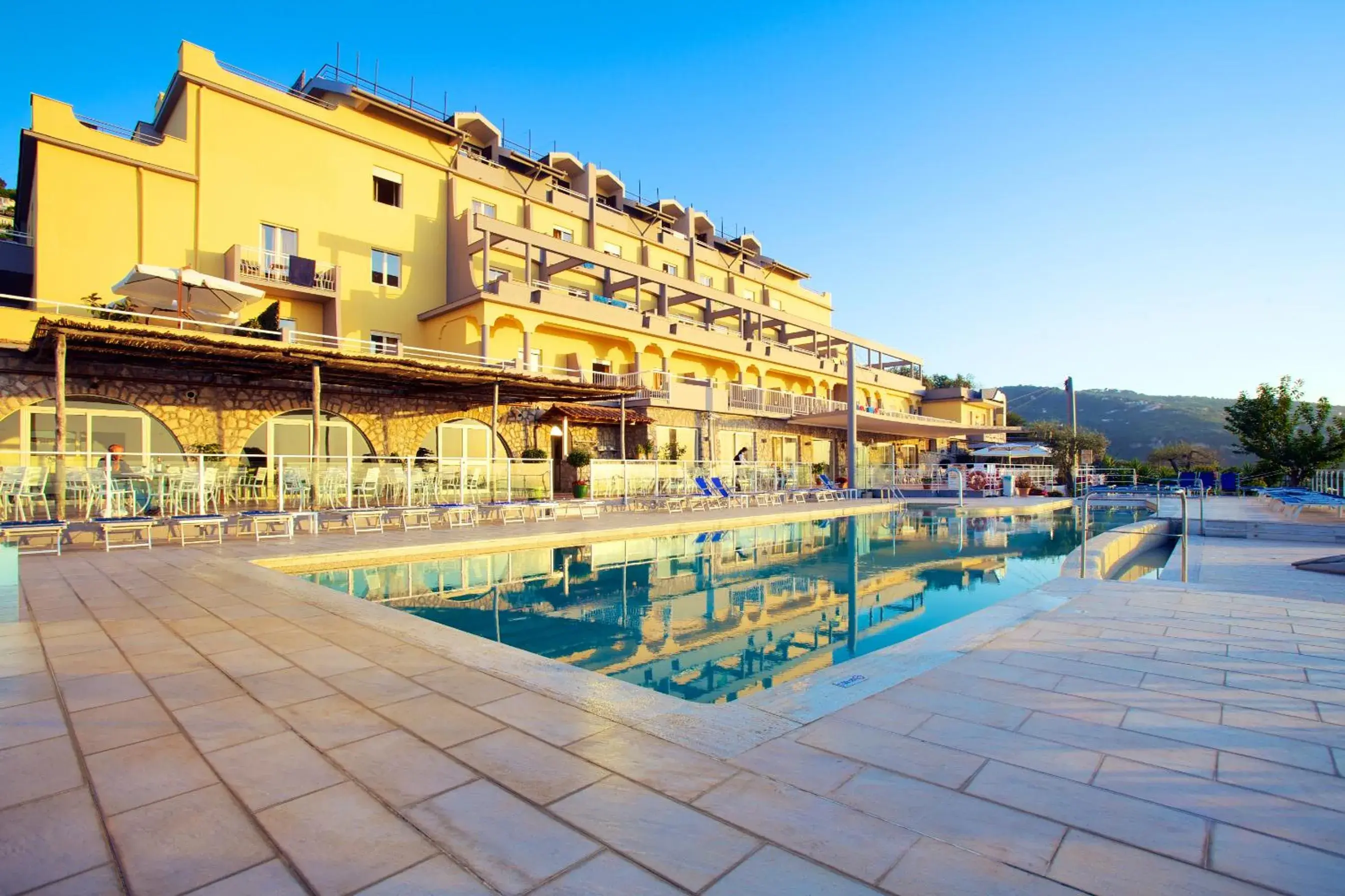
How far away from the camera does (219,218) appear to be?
16719mm

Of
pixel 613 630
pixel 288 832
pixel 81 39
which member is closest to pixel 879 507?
pixel 613 630

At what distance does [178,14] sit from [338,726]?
21.9 metres

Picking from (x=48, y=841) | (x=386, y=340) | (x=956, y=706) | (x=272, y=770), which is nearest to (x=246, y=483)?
(x=386, y=340)

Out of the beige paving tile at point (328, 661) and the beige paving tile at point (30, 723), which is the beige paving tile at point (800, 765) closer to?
the beige paving tile at point (328, 661)

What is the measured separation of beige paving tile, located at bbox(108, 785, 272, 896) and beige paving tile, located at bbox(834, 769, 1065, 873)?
1.87 metres

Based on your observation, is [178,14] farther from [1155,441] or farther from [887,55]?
[1155,441]

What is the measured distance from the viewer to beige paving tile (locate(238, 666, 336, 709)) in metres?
3.16

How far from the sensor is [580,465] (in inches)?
732

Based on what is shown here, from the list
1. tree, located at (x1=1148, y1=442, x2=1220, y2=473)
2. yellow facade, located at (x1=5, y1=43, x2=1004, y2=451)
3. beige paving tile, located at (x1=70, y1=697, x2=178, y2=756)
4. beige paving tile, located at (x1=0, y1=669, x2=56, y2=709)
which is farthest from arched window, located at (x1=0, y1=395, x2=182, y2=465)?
tree, located at (x1=1148, y1=442, x2=1220, y2=473)

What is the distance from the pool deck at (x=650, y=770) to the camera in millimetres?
1803

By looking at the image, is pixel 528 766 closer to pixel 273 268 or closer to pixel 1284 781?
pixel 1284 781

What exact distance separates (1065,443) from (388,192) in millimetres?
31784

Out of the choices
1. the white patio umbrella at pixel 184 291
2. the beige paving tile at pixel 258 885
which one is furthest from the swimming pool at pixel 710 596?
the white patio umbrella at pixel 184 291

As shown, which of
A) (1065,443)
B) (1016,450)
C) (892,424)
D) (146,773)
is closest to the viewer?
(146,773)
